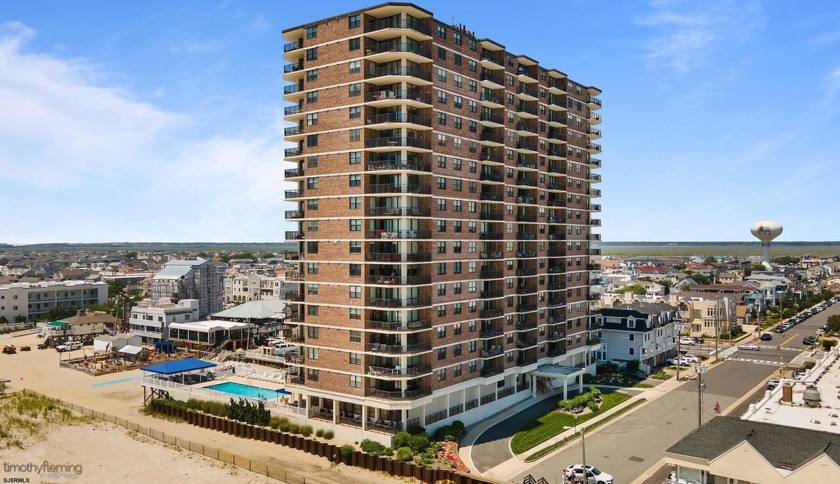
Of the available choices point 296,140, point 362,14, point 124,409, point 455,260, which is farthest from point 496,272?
point 124,409

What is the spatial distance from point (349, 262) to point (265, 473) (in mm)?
21365

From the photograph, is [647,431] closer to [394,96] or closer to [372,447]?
[372,447]

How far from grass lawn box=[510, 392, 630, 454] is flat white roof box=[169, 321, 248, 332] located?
233ft

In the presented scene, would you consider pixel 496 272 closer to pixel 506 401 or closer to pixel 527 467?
pixel 506 401

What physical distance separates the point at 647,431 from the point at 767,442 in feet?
86.5

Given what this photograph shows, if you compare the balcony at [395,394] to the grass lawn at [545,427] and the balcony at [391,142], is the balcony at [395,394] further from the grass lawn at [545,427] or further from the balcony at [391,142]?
the balcony at [391,142]

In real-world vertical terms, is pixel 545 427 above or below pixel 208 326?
below

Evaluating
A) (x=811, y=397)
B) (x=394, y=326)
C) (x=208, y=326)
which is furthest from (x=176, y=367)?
(x=811, y=397)

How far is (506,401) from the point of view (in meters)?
77.3

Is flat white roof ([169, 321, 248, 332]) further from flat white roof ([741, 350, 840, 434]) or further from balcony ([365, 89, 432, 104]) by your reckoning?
flat white roof ([741, 350, 840, 434])

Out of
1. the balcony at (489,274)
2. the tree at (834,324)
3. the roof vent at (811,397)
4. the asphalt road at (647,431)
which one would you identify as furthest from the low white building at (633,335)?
the tree at (834,324)

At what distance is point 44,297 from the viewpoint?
167 meters

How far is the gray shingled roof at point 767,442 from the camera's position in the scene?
128 feet

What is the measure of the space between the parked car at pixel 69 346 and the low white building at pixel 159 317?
1058 centimetres
